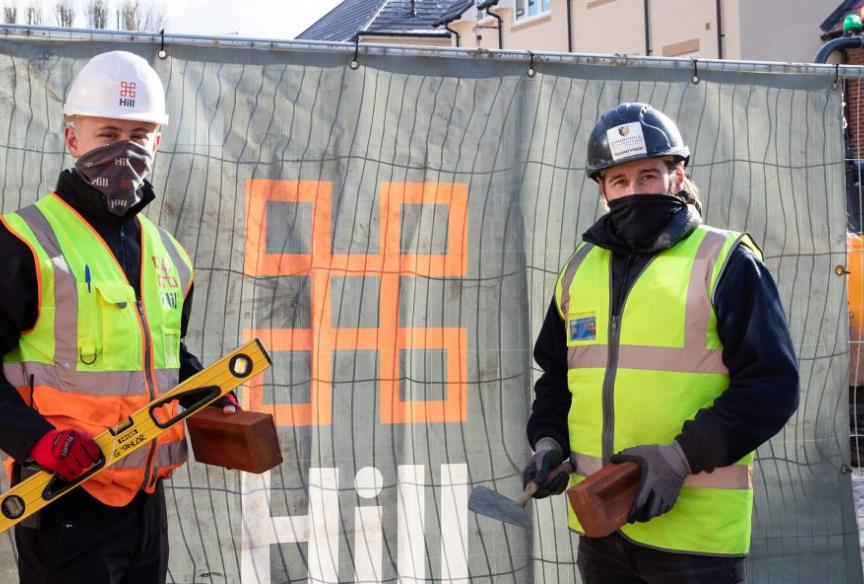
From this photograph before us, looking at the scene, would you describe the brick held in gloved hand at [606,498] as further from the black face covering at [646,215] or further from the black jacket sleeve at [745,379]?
the black face covering at [646,215]

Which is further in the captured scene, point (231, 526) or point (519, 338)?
point (519, 338)

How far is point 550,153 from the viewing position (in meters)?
5.06

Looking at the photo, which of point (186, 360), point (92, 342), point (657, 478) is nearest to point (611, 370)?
point (657, 478)

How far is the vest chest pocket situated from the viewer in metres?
3.21

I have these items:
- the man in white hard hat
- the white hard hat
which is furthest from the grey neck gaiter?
the white hard hat

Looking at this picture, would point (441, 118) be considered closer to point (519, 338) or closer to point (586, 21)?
point (519, 338)

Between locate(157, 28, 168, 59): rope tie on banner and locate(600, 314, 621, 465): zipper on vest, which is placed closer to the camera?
locate(600, 314, 621, 465): zipper on vest

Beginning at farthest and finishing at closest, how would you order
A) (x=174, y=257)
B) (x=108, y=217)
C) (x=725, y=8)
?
(x=725, y=8) < (x=174, y=257) < (x=108, y=217)

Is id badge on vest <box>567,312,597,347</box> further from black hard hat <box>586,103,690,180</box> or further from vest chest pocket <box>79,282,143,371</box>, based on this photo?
vest chest pocket <box>79,282,143,371</box>

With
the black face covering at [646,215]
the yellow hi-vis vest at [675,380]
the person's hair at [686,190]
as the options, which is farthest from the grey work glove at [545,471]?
the person's hair at [686,190]

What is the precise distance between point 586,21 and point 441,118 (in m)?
25.7

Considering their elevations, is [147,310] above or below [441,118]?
below

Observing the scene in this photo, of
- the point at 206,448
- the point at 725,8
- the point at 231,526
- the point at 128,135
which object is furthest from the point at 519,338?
the point at 725,8

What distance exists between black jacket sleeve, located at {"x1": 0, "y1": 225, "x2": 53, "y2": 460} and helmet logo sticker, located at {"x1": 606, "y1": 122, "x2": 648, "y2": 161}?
1.68 m
